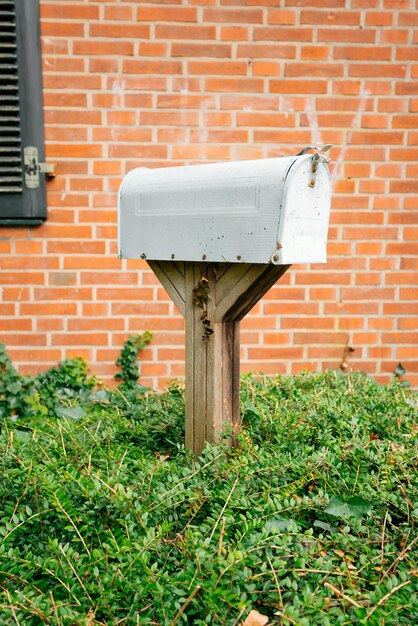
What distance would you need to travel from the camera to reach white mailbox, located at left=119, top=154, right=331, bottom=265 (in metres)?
1.44

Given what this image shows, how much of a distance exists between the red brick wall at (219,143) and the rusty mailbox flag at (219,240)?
123cm

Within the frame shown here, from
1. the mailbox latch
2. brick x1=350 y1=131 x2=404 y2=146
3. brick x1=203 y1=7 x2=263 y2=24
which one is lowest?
the mailbox latch

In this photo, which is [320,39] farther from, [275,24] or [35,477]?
[35,477]

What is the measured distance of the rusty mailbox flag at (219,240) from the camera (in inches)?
57.1

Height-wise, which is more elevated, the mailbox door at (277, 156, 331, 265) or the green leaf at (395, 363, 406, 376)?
the mailbox door at (277, 156, 331, 265)

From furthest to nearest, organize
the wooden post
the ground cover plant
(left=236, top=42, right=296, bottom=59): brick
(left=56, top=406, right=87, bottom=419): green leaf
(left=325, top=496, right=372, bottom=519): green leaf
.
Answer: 1. (left=236, top=42, right=296, bottom=59): brick
2. (left=56, top=406, right=87, bottom=419): green leaf
3. the wooden post
4. (left=325, top=496, right=372, bottom=519): green leaf
5. the ground cover plant

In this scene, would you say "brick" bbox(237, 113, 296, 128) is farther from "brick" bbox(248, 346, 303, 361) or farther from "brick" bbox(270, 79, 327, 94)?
"brick" bbox(248, 346, 303, 361)

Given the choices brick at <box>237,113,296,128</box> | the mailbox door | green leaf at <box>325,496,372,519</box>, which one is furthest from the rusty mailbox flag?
brick at <box>237,113,296,128</box>

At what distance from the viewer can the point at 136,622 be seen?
1058 millimetres

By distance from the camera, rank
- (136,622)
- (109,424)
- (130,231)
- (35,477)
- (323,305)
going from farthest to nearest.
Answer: (323,305) → (109,424) → (130,231) → (35,477) → (136,622)

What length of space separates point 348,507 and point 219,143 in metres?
2.14

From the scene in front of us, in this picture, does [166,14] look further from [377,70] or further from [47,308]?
[47,308]

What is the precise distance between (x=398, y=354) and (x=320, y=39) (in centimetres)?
179

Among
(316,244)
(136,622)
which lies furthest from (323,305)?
(136,622)
